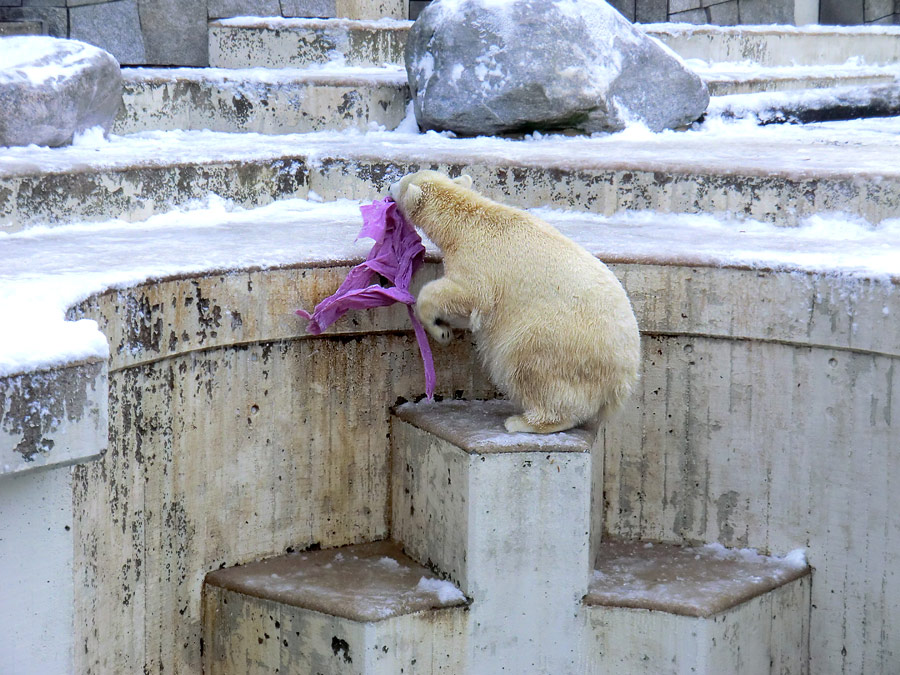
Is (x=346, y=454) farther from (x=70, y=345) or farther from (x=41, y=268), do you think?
(x=70, y=345)

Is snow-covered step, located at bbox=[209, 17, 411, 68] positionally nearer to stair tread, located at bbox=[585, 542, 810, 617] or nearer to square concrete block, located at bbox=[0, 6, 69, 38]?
square concrete block, located at bbox=[0, 6, 69, 38]

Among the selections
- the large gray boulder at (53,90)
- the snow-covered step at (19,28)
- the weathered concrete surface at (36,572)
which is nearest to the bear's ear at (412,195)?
the weathered concrete surface at (36,572)

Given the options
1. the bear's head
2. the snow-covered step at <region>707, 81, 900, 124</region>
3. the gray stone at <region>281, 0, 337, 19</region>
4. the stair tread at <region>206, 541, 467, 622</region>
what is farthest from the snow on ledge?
the gray stone at <region>281, 0, 337, 19</region>

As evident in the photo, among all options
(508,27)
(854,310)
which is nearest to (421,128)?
(508,27)

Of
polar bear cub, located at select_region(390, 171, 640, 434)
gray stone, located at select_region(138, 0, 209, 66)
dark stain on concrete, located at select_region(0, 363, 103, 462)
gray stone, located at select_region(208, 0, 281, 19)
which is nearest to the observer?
dark stain on concrete, located at select_region(0, 363, 103, 462)

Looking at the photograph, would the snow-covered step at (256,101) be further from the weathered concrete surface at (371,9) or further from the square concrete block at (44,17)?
the weathered concrete surface at (371,9)

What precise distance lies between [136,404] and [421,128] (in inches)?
110

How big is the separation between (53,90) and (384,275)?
5.66ft

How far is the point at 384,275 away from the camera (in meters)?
3.26

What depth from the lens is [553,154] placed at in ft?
14.7

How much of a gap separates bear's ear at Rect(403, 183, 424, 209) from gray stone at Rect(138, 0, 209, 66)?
154 inches

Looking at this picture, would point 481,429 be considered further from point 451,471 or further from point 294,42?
point 294,42

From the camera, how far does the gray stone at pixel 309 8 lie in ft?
23.1

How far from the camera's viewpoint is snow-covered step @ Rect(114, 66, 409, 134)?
199 inches
